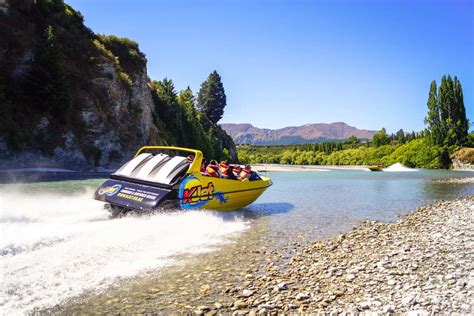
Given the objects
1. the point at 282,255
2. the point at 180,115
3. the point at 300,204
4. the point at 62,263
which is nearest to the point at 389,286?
the point at 282,255

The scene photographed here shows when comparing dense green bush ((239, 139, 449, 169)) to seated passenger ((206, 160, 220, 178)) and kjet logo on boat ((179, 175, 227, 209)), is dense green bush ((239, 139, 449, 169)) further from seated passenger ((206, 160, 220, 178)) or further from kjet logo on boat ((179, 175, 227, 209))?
kjet logo on boat ((179, 175, 227, 209))

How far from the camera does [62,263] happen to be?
705 centimetres

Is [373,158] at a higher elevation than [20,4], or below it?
below

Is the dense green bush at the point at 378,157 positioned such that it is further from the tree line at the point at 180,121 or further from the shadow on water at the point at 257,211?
the shadow on water at the point at 257,211

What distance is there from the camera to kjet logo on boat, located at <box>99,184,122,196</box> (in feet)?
37.9

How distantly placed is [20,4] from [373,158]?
356 ft

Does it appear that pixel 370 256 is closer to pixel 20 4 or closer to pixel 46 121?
pixel 46 121

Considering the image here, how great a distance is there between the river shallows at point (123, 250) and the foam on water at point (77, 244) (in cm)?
2

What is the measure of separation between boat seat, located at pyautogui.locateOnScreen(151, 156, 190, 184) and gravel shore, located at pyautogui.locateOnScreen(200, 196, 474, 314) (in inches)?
173

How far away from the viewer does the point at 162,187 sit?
1133 centimetres

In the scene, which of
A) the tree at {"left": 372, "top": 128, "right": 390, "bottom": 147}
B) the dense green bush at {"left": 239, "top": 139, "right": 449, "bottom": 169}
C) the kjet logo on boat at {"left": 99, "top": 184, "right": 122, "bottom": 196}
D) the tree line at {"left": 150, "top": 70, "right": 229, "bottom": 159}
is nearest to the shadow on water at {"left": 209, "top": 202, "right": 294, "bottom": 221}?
the kjet logo on boat at {"left": 99, "top": 184, "right": 122, "bottom": 196}

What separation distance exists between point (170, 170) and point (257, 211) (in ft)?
18.5

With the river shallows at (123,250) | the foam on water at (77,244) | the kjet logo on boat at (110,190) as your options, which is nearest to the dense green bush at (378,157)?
the river shallows at (123,250)

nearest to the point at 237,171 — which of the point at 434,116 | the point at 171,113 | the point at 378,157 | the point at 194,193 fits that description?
the point at 194,193
